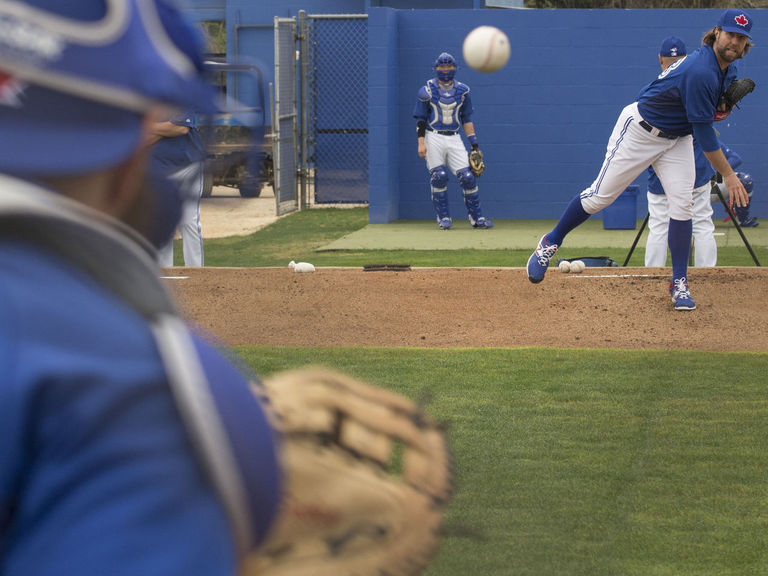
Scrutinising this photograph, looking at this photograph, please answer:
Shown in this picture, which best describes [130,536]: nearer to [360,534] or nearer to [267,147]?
[360,534]

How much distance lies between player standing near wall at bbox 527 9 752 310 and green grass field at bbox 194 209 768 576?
59.3 inches

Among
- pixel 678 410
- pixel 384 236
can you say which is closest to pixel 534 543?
pixel 678 410

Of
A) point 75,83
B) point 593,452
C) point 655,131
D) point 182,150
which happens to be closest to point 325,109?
point 655,131

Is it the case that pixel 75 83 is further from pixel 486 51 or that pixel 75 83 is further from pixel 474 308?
pixel 486 51

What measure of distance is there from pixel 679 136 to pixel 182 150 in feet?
19.6

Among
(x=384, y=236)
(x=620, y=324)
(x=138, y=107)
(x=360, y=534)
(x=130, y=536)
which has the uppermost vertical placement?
(x=138, y=107)

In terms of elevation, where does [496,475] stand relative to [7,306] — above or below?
below

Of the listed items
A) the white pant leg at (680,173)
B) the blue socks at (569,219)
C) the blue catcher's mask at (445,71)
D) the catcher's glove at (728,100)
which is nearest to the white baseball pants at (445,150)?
the blue catcher's mask at (445,71)

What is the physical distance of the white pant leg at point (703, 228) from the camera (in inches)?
390

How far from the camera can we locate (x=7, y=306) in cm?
77

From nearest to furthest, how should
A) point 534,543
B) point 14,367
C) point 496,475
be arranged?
1. point 14,367
2. point 534,543
3. point 496,475

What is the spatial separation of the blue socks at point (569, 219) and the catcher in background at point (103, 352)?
7.79 meters

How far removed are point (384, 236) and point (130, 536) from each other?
46.3 ft

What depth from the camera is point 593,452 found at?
16.3 feet
